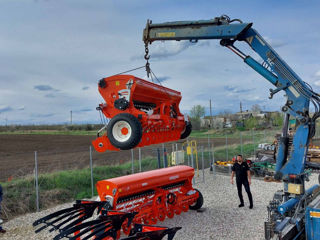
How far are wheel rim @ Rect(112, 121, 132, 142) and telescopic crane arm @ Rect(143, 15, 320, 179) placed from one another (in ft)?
8.12

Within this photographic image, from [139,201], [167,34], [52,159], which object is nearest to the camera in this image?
[167,34]

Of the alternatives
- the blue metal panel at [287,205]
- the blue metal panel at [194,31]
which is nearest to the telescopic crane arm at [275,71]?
the blue metal panel at [194,31]

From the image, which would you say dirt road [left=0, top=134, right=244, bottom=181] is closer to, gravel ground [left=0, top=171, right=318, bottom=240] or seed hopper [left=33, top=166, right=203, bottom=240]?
gravel ground [left=0, top=171, right=318, bottom=240]

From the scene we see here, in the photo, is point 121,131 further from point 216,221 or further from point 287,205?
point 216,221

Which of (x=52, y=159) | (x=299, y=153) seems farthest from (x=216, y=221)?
(x=52, y=159)

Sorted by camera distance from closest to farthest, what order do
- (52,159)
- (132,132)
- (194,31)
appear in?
(132,132), (194,31), (52,159)

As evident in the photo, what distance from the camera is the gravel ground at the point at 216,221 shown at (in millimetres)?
8094

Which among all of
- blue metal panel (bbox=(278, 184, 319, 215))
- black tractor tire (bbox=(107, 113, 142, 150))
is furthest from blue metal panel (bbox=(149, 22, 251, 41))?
blue metal panel (bbox=(278, 184, 319, 215))

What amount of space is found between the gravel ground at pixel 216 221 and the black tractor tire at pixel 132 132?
2989 mm

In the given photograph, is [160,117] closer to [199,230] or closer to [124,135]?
[124,135]

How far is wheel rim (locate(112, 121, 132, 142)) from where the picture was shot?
261 inches

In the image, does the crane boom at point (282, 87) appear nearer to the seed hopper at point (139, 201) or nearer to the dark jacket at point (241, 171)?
the dark jacket at point (241, 171)

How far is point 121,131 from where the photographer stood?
22.0ft

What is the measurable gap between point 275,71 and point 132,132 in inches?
146
